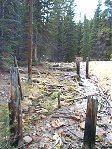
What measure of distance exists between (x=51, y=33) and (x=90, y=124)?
25299 mm

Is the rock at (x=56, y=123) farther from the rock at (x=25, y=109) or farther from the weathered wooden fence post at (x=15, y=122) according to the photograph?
the weathered wooden fence post at (x=15, y=122)

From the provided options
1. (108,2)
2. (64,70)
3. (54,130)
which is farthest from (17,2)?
(108,2)

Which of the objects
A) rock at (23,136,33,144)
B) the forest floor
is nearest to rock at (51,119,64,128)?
the forest floor

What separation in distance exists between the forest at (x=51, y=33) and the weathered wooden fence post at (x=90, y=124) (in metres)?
12.4

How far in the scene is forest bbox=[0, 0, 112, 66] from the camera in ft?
67.9

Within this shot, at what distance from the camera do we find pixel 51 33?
32.4 m

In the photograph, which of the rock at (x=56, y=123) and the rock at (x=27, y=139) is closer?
the rock at (x=27, y=139)

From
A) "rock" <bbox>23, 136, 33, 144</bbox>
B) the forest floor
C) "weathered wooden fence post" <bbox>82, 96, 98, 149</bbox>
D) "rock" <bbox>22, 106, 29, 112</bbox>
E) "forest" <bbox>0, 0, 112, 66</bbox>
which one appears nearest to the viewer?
"weathered wooden fence post" <bbox>82, 96, 98, 149</bbox>

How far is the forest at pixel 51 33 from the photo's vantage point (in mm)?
20703

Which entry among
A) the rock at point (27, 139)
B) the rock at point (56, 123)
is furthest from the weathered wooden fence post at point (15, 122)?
the rock at point (56, 123)

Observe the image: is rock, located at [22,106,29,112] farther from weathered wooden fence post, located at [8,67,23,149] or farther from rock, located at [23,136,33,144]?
weathered wooden fence post, located at [8,67,23,149]

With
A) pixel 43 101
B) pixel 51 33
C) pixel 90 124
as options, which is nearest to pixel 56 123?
pixel 90 124

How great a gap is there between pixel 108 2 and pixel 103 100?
99.3 feet

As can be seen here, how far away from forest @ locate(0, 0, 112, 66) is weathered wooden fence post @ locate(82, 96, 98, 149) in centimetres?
1244
